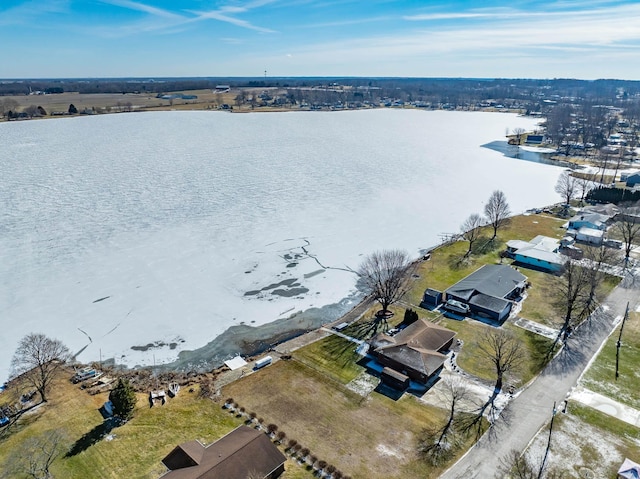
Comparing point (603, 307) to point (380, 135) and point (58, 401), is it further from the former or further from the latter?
point (380, 135)

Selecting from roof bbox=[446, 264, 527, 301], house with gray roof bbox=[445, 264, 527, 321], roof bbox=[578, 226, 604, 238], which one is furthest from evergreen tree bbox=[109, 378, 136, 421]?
roof bbox=[578, 226, 604, 238]

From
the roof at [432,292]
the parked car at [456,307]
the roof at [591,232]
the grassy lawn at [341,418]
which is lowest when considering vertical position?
the grassy lawn at [341,418]

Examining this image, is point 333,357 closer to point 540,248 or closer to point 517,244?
point 517,244

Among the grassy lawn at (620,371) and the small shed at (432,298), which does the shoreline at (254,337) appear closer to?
the small shed at (432,298)

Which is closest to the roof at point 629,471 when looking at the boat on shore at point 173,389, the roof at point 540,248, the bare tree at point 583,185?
the boat on shore at point 173,389

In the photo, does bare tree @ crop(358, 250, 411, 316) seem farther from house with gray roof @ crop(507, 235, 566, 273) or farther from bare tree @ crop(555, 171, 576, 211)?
bare tree @ crop(555, 171, 576, 211)

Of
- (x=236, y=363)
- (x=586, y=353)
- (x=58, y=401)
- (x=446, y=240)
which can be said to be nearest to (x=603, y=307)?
(x=586, y=353)
